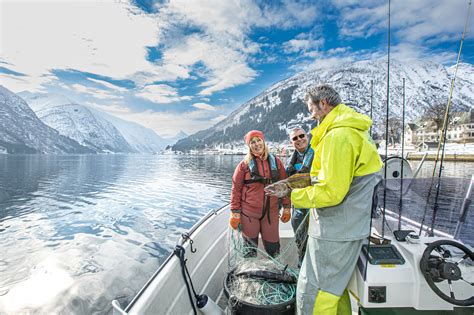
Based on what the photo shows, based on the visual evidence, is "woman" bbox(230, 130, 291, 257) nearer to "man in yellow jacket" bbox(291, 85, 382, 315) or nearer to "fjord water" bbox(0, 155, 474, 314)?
"man in yellow jacket" bbox(291, 85, 382, 315)

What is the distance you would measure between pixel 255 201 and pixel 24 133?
649 feet

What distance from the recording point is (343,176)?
1.52m

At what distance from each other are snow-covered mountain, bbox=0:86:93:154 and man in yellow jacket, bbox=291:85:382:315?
6324 inches

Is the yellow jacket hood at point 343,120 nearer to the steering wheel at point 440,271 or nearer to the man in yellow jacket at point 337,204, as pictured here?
the man in yellow jacket at point 337,204

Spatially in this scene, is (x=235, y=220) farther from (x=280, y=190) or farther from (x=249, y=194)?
(x=280, y=190)

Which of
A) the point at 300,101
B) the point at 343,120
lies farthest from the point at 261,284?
the point at 300,101

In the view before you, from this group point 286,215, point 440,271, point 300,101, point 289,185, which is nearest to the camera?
point 440,271

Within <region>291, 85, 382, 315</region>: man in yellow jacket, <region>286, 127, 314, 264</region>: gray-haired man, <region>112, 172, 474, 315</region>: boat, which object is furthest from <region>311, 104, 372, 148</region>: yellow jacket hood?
<region>286, 127, 314, 264</region>: gray-haired man

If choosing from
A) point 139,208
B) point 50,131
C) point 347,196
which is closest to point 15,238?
point 139,208

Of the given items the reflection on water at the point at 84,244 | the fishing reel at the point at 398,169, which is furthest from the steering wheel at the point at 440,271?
the reflection on water at the point at 84,244

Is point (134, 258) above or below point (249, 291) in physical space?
below

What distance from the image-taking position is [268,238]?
3010 millimetres

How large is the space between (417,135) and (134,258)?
7311 cm

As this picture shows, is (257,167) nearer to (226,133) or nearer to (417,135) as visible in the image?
(417,135)
